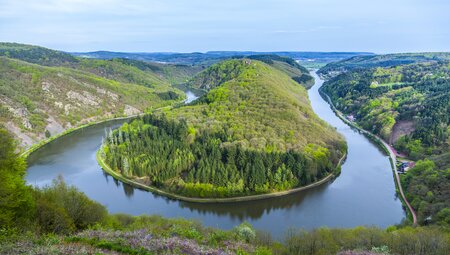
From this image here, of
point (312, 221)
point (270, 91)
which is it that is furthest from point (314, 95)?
point (312, 221)

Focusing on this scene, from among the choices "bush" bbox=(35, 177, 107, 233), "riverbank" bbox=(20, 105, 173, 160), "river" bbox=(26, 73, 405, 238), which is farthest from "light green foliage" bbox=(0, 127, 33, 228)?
"riverbank" bbox=(20, 105, 173, 160)

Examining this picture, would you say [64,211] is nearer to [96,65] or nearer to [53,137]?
[53,137]

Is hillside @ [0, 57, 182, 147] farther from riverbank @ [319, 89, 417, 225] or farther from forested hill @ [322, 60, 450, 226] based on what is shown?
forested hill @ [322, 60, 450, 226]

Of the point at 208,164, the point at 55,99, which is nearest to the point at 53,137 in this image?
the point at 55,99

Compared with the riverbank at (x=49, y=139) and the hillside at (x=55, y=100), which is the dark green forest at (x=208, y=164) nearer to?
the riverbank at (x=49, y=139)

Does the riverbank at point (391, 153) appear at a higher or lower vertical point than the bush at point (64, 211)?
lower

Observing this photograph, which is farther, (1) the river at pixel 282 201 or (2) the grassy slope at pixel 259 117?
(2) the grassy slope at pixel 259 117

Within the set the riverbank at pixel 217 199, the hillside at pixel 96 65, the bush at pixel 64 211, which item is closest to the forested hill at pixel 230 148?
the riverbank at pixel 217 199
